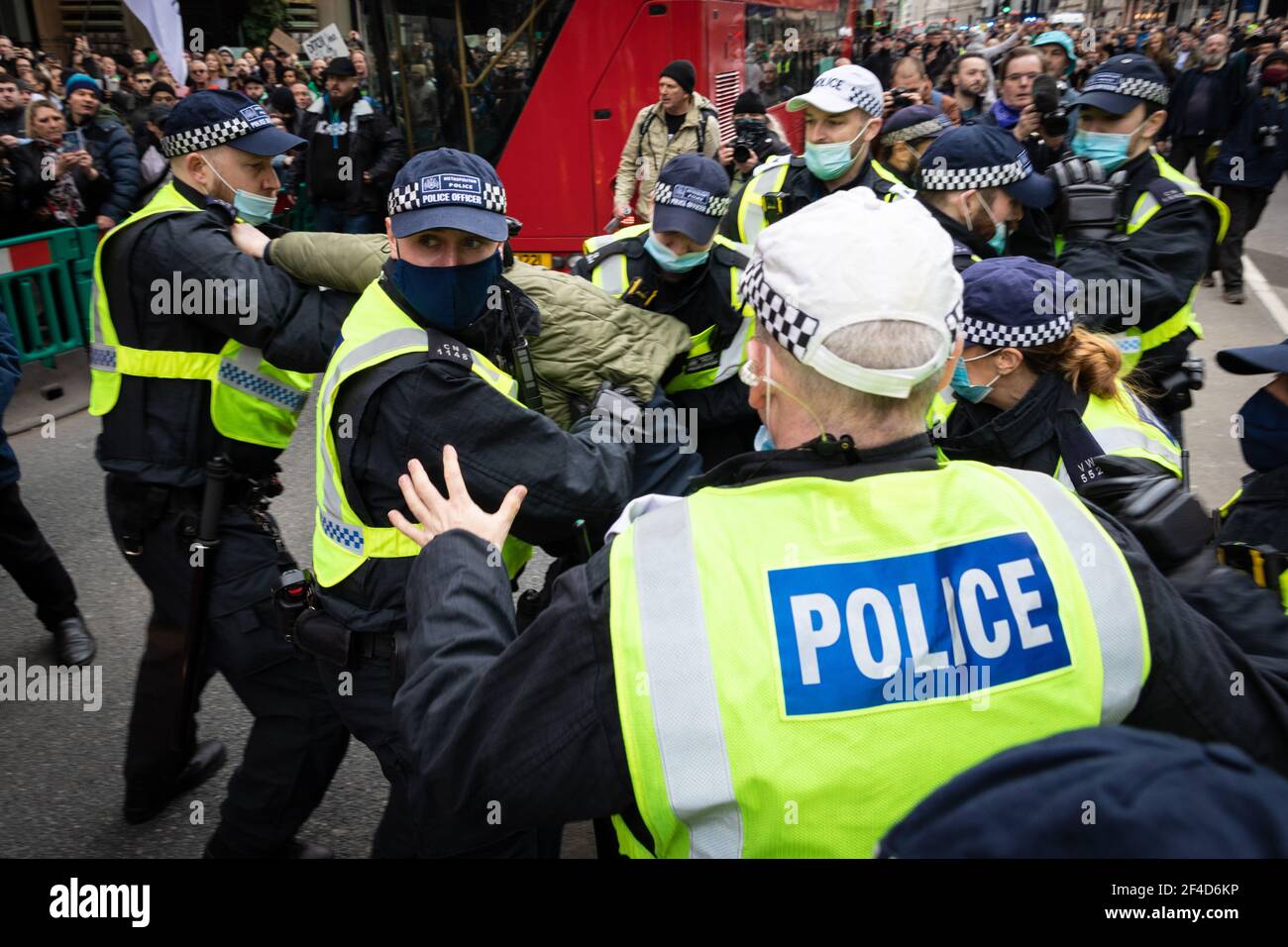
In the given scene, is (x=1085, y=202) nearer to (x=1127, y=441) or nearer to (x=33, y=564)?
(x=1127, y=441)

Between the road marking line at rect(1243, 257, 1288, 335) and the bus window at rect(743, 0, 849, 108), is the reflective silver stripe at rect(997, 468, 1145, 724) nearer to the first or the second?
the road marking line at rect(1243, 257, 1288, 335)

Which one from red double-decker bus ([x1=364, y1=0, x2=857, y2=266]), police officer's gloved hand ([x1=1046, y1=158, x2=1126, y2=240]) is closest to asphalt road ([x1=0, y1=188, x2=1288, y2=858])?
police officer's gloved hand ([x1=1046, y1=158, x2=1126, y2=240])

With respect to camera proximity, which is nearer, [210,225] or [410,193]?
[410,193]

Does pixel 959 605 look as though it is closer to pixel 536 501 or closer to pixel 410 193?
pixel 536 501

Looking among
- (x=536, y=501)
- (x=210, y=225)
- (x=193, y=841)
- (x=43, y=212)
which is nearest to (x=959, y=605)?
(x=536, y=501)

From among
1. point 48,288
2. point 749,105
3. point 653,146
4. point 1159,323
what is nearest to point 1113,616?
point 1159,323

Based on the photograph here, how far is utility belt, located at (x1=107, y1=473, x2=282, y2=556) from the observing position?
2922 millimetres

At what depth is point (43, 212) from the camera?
761cm

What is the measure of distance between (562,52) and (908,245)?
7353mm

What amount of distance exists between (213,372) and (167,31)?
195 inches

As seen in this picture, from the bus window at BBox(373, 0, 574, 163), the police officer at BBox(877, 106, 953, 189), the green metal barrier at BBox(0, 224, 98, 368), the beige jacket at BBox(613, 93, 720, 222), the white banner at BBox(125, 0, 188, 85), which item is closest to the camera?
the police officer at BBox(877, 106, 953, 189)

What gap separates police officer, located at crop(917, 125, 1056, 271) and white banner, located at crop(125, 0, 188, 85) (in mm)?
5199

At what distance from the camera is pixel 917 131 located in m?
5.54

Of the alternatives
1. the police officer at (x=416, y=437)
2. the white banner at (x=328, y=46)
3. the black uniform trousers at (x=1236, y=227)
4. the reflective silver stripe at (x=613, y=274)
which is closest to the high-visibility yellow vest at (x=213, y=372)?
the police officer at (x=416, y=437)
